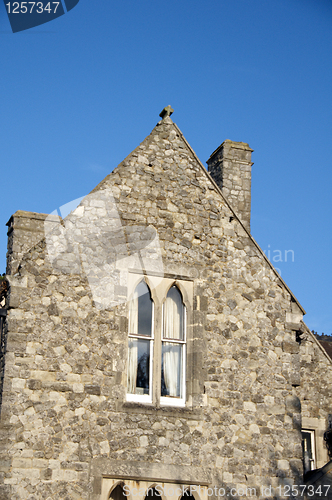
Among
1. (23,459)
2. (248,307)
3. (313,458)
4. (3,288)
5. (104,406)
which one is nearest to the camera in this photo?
(23,459)

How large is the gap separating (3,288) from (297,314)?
534cm

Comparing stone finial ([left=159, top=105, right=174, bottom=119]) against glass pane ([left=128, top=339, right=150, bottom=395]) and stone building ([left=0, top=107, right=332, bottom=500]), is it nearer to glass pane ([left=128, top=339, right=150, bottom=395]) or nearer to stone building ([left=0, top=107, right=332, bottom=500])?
stone building ([left=0, top=107, right=332, bottom=500])

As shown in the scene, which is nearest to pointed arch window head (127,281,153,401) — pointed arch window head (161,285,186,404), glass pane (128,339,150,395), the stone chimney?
glass pane (128,339,150,395)

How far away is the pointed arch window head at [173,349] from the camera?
428 inches

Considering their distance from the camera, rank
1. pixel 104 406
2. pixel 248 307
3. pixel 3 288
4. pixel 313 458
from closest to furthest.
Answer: pixel 104 406
pixel 3 288
pixel 248 307
pixel 313 458

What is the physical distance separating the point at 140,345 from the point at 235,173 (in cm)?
566

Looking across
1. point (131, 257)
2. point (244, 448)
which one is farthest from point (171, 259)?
point (244, 448)

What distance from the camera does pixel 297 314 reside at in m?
12.0


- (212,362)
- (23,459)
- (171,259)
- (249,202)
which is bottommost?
(23,459)

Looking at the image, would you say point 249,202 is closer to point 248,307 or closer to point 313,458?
point 248,307

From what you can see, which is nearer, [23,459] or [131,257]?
[23,459]

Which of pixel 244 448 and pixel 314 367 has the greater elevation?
pixel 314 367

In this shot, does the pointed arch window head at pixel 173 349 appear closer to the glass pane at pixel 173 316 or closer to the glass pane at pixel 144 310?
the glass pane at pixel 173 316

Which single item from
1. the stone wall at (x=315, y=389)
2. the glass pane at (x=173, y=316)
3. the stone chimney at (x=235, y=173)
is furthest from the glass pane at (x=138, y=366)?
the stone chimney at (x=235, y=173)
